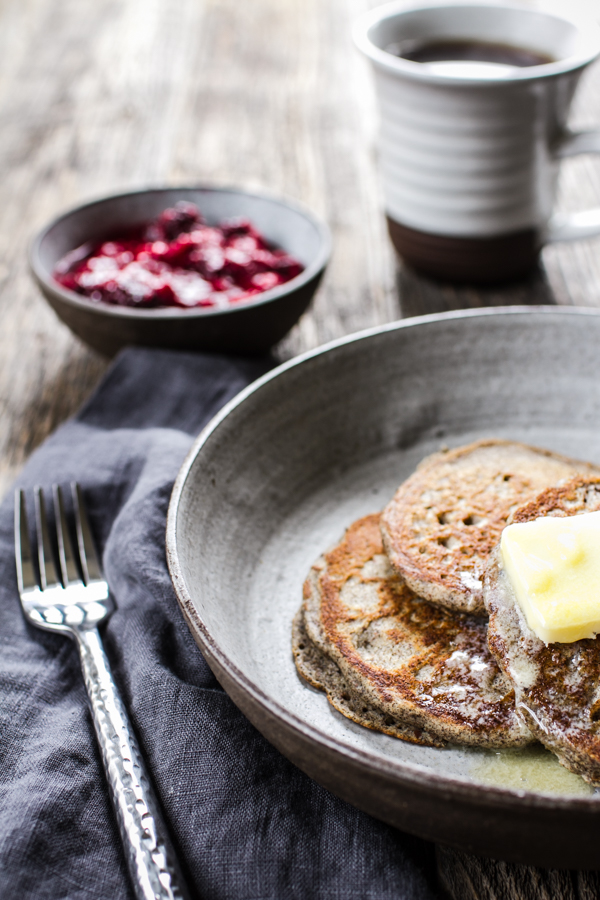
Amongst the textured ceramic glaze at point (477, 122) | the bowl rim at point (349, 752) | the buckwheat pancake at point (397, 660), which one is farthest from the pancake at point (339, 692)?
the textured ceramic glaze at point (477, 122)

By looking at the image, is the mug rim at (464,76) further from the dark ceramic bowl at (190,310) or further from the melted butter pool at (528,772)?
the melted butter pool at (528,772)

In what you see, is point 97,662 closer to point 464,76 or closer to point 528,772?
point 528,772

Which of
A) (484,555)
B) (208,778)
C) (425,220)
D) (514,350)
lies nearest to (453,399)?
(514,350)

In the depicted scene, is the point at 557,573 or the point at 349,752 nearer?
the point at 349,752

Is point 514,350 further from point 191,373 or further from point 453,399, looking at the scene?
point 191,373

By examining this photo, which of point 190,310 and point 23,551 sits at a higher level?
point 190,310

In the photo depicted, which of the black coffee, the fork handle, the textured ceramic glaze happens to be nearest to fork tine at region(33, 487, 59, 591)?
the fork handle

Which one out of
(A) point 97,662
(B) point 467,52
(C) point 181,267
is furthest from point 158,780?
(B) point 467,52
